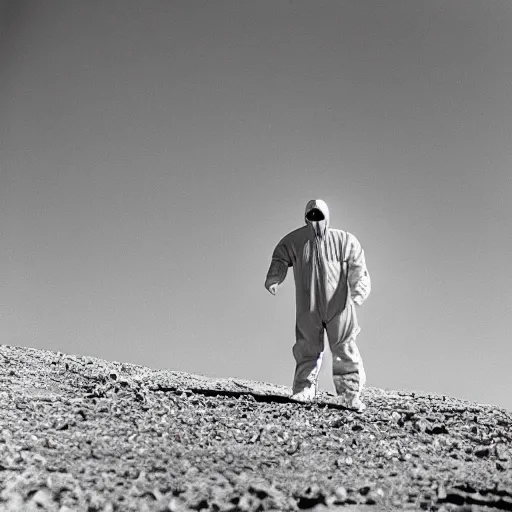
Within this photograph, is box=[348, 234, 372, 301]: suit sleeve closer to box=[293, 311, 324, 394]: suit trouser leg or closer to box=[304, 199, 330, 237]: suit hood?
box=[304, 199, 330, 237]: suit hood

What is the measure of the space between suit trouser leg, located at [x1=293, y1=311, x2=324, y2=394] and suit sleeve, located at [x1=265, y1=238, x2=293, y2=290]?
0.87m

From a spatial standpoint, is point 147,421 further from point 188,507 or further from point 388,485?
A: point 388,485

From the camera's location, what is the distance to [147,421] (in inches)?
224

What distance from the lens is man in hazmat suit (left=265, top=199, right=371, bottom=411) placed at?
8.31m

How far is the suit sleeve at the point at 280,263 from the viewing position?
9143 millimetres

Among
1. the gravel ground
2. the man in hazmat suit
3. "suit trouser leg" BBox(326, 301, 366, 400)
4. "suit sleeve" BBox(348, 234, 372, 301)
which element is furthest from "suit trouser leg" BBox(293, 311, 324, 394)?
"suit sleeve" BBox(348, 234, 372, 301)

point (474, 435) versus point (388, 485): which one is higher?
point (474, 435)

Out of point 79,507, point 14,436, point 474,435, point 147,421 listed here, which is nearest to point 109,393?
point 147,421

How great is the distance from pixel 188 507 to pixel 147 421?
7.27ft

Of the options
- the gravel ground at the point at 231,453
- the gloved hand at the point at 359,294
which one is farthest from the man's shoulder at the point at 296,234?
the gravel ground at the point at 231,453

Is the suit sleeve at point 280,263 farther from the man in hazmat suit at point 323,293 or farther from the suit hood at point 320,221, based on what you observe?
the suit hood at point 320,221

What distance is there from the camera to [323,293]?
8625 mm

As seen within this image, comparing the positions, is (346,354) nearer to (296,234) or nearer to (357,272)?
(357,272)

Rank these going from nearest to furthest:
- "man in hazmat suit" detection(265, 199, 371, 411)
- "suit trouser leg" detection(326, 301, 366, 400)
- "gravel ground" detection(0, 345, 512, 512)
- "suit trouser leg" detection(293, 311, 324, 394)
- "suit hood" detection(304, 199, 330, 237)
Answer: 1. "gravel ground" detection(0, 345, 512, 512)
2. "suit trouser leg" detection(326, 301, 366, 400)
3. "man in hazmat suit" detection(265, 199, 371, 411)
4. "suit trouser leg" detection(293, 311, 324, 394)
5. "suit hood" detection(304, 199, 330, 237)
